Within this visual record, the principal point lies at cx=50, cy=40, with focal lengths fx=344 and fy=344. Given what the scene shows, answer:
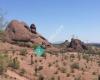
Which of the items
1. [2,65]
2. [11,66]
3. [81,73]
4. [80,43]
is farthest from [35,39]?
[2,65]

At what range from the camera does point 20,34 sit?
5719cm

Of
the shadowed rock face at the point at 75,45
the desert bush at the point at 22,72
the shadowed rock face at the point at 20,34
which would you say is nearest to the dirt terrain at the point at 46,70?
the desert bush at the point at 22,72

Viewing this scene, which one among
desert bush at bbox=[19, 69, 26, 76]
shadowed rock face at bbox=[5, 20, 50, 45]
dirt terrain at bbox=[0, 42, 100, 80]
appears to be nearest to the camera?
desert bush at bbox=[19, 69, 26, 76]

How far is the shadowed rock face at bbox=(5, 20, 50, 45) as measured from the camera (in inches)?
2219

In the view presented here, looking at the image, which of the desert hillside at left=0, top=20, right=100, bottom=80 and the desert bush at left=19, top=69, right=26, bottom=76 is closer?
the desert hillside at left=0, top=20, right=100, bottom=80

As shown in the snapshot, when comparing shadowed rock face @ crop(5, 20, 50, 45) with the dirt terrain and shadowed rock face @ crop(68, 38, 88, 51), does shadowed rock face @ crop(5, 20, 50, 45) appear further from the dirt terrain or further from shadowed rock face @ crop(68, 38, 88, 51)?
the dirt terrain

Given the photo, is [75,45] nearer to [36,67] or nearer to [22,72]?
[36,67]

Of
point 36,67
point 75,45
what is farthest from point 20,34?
point 36,67

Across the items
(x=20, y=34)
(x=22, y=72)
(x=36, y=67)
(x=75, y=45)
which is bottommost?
(x=22, y=72)

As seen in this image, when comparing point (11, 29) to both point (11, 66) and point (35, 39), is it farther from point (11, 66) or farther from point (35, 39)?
point (11, 66)

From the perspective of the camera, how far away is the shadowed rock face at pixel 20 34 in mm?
56375

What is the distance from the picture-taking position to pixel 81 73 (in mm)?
33812

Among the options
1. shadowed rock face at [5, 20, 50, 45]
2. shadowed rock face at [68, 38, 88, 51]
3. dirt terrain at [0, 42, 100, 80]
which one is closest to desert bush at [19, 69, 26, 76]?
dirt terrain at [0, 42, 100, 80]

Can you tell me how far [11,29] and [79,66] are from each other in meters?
22.7
